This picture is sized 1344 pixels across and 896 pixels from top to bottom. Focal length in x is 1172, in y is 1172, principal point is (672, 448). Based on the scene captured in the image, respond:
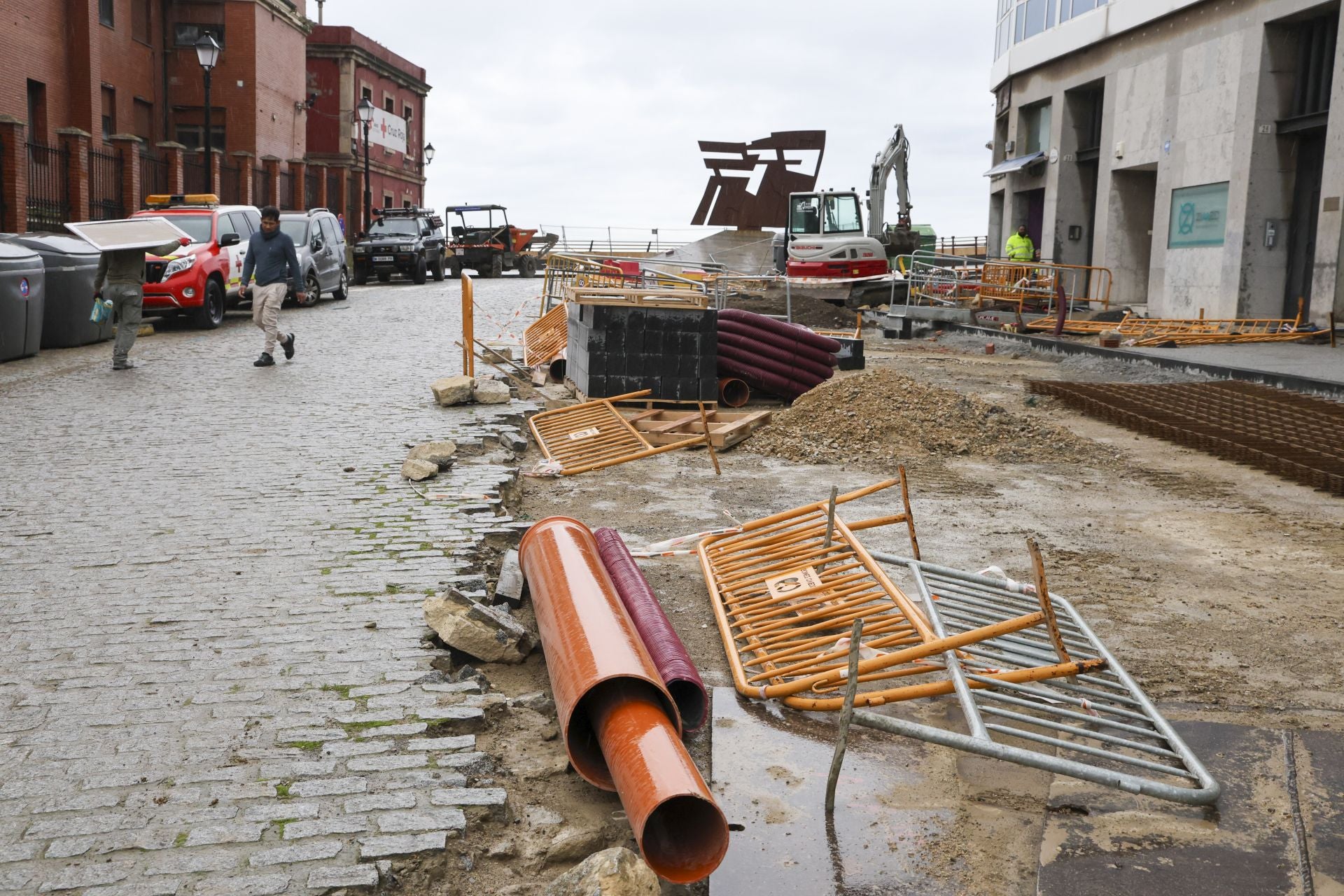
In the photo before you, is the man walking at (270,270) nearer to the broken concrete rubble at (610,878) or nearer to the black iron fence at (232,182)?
the broken concrete rubble at (610,878)

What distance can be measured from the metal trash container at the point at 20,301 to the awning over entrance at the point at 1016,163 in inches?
982

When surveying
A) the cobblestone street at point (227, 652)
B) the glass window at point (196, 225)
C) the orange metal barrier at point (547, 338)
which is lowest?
the cobblestone street at point (227, 652)

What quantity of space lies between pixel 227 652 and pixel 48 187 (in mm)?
22958

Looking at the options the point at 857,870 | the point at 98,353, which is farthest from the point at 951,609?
the point at 98,353

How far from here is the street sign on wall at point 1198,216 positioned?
74.1 ft

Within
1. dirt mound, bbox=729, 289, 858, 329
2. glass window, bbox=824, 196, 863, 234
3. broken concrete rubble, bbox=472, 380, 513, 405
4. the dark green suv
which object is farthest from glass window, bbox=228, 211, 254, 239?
glass window, bbox=824, 196, 863, 234

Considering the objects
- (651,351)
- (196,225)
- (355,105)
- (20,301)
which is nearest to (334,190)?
(355,105)

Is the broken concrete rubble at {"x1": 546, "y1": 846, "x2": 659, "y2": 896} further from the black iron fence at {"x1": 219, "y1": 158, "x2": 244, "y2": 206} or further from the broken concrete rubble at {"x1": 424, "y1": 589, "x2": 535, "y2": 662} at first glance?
the black iron fence at {"x1": 219, "y1": 158, "x2": 244, "y2": 206}

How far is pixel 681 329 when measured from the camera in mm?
11234

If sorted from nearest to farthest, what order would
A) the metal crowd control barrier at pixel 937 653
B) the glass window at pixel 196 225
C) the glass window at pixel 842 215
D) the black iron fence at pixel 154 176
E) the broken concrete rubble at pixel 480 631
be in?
the metal crowd control barrier at pixel 937 653
the broken concrete rubble at pixel 480 631
the glass window at pixel 196 225
the black iron fence at pixel 154 176
the glass window at pixel 842 215

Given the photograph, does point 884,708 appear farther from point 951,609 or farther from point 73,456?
point 73,456

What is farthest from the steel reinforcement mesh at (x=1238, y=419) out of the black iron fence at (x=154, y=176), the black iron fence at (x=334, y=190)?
the black iron fence at (x=334, y=190)

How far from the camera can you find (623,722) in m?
3.62

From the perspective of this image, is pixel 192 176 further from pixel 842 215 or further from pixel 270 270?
pixel 270 270
